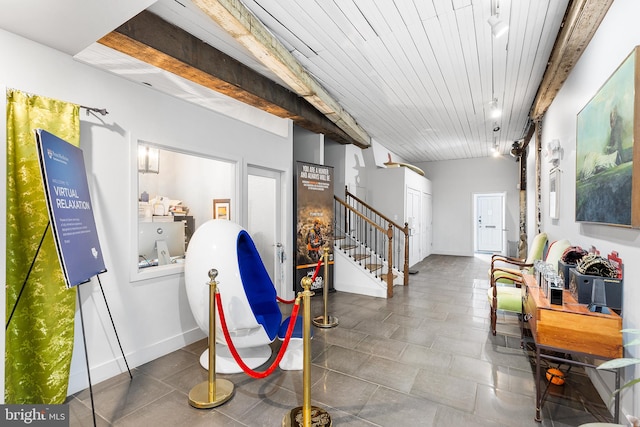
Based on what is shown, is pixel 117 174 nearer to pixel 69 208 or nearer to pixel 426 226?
pixel 69 208

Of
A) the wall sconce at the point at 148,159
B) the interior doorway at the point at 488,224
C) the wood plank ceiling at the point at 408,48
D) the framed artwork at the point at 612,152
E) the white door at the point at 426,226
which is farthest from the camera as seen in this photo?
the interior doorway at the point at 488,224

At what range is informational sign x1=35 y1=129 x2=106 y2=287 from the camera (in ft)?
5.77

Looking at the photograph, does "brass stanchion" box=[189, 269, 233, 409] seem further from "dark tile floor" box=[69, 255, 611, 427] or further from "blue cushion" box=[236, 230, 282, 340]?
"blue cushion" box=[236, 230, 282, 340]

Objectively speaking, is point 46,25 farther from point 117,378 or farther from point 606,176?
point 606,176

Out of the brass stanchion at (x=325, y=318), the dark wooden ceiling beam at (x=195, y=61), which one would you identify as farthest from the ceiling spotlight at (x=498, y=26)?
the brass stanchion at (x=325, y=318)

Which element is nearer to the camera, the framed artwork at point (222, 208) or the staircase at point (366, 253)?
the framed artwork at point (222, 208)

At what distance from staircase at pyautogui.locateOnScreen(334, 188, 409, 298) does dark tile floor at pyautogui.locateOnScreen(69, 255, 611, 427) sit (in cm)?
155

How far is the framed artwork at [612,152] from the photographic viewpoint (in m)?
1.72

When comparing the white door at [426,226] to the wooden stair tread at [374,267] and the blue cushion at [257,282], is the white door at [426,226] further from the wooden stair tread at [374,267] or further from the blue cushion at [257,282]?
the blue cushion at [257,282]

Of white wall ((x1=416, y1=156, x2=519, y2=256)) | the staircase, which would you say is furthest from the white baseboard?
white wall ((x1=416, y1=156, x2=519, y2=256))

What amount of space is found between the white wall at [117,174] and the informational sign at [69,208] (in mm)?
343

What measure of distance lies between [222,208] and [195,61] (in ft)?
5.83

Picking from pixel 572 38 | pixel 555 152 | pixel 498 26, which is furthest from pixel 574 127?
pixel 498 26

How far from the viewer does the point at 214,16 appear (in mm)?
2240
